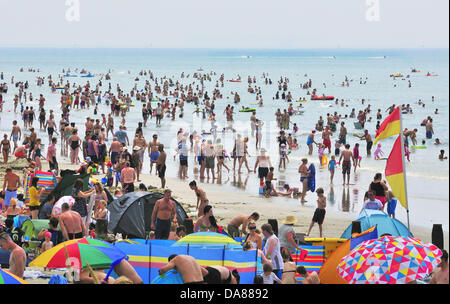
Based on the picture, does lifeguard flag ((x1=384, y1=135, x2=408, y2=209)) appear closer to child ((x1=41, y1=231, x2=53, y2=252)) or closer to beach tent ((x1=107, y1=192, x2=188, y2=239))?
beach tent ((x1=107, y1=192, x2=188, y2=239))

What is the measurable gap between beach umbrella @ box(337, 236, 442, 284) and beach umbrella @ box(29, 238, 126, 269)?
8.40 feet

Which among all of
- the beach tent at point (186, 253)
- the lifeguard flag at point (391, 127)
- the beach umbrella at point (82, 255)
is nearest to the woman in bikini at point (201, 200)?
the lifeguard flag at point (391, 127)

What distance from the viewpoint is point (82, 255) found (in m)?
7.44

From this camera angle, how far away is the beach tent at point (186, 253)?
782 centimetres

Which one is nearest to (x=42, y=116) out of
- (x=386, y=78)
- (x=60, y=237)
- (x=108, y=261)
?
(x=60, y=237)

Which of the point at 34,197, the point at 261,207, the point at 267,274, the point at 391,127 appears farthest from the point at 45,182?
the point at 391,127

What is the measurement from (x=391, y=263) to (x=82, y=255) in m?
3.33

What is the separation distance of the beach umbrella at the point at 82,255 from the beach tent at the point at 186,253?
0.99 ft

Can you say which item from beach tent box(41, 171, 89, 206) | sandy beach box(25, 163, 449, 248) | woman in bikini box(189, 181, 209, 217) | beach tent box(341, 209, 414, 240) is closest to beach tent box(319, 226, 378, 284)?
beach tent box(341, 209, 414, 240)
